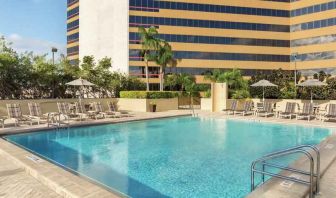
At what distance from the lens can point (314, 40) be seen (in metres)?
53.2

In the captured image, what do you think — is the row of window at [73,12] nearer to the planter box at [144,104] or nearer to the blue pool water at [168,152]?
the planter box at [144,104]

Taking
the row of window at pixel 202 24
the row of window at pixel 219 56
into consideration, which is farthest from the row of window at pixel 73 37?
the row of window at pixel 219 56

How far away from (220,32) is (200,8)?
17.3 feet

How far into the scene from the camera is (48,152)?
12.0 m

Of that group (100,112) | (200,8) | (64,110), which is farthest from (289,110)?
(200,8)

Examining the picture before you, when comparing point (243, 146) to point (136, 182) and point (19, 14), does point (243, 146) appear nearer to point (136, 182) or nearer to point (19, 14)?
point (136, 182)

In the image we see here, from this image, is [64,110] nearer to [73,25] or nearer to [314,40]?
[314,40]

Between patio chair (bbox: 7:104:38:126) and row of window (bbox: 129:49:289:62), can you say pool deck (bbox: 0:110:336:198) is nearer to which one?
patio chair (bbox: 7:104:38:126)

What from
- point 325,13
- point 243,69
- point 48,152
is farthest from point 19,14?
point 325,13

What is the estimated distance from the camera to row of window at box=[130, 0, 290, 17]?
52.2m

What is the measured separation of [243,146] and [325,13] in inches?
1859

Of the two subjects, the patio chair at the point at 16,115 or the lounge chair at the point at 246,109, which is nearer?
the patio chair at the point at 16,115

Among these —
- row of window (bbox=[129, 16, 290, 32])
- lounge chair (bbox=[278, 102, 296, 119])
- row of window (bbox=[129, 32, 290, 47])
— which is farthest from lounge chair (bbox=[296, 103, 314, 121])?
row of window (bbox=[129, 16, 290, 32])

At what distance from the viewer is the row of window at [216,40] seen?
2057 inches
